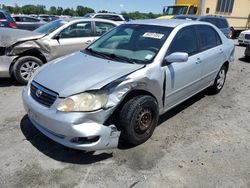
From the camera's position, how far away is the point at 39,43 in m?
5.57

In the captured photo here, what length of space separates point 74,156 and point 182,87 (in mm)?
1921

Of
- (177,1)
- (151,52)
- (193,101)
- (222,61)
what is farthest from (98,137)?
(177,1)

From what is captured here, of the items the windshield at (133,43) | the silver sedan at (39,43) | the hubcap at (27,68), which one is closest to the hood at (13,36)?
the silver sedan at (39,43)

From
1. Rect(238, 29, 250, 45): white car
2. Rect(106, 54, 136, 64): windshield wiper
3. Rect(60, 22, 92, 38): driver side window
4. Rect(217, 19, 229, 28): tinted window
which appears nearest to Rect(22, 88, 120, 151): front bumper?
Rect(106, 54, 136, 64): windshield wiper

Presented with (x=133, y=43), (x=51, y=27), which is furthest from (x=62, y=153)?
(x=51, y=27)

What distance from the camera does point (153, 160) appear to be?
118 inches

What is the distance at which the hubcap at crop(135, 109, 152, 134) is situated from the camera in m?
3.13

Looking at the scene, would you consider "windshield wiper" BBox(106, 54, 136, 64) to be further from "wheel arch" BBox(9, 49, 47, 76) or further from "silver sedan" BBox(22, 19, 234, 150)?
"wheel arch" BBox(9, 49, 47, 76)

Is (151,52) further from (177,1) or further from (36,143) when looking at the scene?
(177,1)

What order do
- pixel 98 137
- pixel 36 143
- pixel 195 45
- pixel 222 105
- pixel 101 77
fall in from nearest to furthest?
pixel 98 137, pixel 101 77, pixel 36 143, pixel 195 45, pixel 222 105

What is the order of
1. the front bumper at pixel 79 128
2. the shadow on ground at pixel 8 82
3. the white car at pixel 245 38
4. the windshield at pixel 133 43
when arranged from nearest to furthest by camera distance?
the front bumper at pixel 79 128, the windshield at pixel 133 43, the shadow on ground at pixel 8 82, the white car at pixel 245 38

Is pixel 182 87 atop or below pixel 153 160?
atop

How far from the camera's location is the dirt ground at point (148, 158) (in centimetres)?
267

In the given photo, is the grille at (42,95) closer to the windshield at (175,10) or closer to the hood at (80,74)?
the hood at (80,74)
